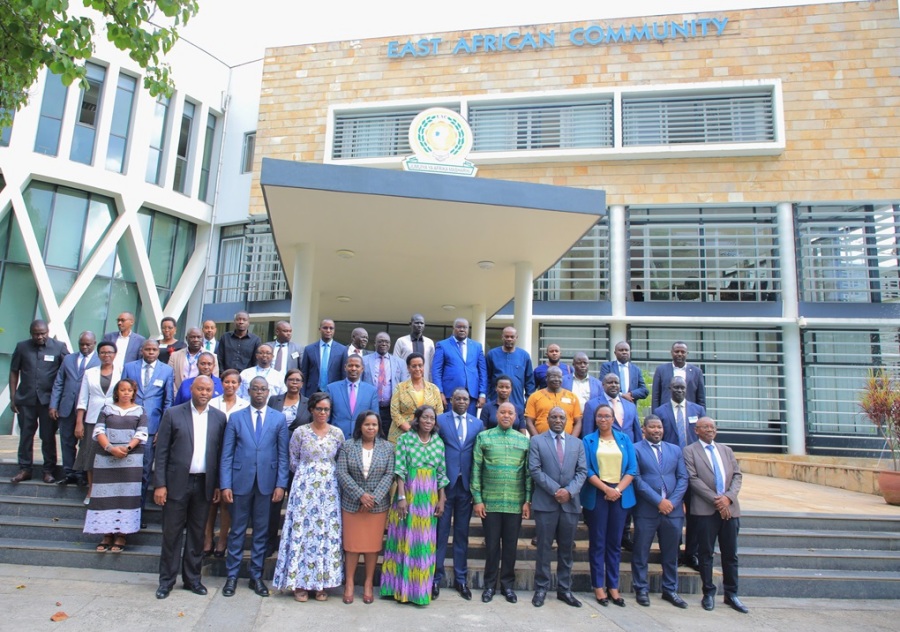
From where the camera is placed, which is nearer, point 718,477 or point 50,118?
point 718,477

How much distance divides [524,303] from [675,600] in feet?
17.8

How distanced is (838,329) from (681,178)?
541 cm

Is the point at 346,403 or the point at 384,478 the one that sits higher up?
the point at 346,403

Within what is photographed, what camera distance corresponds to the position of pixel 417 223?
336 inches

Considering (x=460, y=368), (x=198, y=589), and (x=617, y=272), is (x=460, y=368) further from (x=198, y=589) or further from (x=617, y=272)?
(x=617, y=272)

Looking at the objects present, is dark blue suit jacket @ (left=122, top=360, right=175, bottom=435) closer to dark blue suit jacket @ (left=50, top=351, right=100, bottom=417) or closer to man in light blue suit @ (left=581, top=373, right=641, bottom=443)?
dark blue suit jacket @ (left=50, top=351, right=100, bottom=417)

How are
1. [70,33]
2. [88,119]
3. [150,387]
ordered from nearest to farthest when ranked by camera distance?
1. [70,33]
2. [150,387]
3. [88,119]

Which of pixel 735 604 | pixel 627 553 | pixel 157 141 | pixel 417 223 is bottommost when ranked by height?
pixel 735 604

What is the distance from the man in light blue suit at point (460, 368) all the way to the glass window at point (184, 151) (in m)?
15.1

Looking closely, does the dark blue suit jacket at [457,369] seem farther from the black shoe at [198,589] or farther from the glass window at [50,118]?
the glass window at [50,118]

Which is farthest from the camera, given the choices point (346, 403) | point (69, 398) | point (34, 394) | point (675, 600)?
point (34, 394)

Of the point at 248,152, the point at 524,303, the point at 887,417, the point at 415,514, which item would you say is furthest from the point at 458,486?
the point at 248,152

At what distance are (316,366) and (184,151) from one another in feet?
49.3

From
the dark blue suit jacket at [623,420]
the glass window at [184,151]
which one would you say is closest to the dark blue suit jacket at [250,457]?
the dark blue suit jacket at [623,420]
